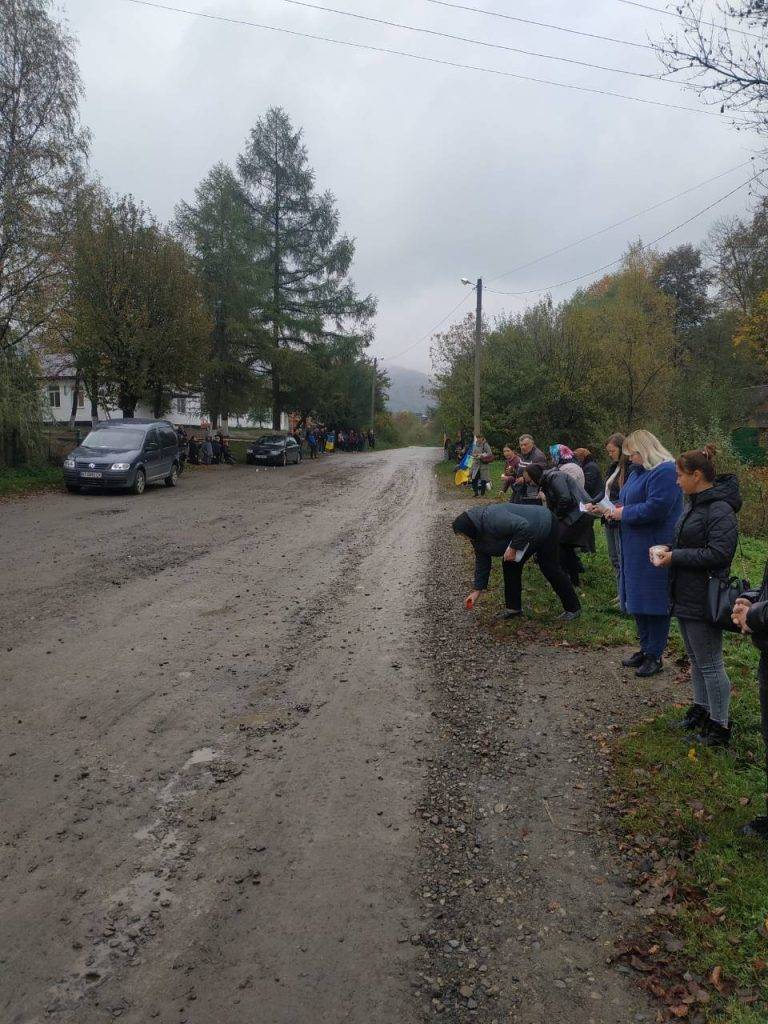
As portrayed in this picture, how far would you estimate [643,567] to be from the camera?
5.59 meters

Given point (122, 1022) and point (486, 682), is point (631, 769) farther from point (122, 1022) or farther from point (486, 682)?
point (122, 1022)

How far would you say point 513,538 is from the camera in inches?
264

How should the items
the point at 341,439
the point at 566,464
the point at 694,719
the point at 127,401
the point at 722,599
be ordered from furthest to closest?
the point at 341,439 < the point at 127,401 < the point at 566,464 < the point at 694,719 < the point at 722,599

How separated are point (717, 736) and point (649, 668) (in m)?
1.37

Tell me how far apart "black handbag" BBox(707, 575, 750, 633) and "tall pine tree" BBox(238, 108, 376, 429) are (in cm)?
3497

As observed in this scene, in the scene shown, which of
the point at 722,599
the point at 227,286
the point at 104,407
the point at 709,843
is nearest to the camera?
the point at 709,843

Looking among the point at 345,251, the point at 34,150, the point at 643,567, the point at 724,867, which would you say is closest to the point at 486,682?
the point at 643,567

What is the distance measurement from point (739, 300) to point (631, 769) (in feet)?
120

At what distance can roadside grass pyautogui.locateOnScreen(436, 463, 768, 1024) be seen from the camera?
2.65m

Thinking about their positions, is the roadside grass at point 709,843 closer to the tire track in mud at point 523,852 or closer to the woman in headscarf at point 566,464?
the tire track in mud at point 523,852

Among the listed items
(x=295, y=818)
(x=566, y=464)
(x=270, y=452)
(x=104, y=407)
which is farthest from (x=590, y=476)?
(x=270, y=452)

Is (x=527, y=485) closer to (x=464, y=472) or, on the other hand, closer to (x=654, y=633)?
(x=654, y=633)

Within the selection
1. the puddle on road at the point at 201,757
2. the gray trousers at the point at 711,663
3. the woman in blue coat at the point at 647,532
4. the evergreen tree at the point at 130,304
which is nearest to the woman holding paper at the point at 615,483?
the woman in blue coat at the point at 647,532

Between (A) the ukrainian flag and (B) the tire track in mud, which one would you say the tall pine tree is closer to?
(A) the ukrainian flag
